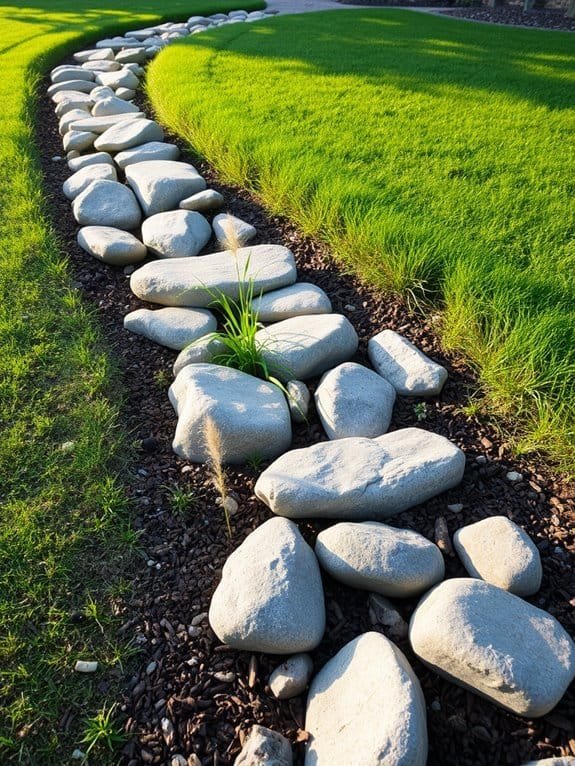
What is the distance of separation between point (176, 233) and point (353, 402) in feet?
5.74

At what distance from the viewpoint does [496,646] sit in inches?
56.7

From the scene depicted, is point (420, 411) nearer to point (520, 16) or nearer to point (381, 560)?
point (381, 560)

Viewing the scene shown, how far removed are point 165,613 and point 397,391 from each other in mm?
1336

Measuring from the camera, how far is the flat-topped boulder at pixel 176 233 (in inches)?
132

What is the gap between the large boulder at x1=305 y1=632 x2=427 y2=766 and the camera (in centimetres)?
129

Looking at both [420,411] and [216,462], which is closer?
[216,462]

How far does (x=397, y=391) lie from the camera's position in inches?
97.7

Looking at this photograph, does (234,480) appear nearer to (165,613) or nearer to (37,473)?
(165,613)

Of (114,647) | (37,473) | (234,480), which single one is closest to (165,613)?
(114,647)

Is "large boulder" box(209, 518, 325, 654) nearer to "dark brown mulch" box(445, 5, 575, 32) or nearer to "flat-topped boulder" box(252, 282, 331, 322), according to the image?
"flat-topped boulder" box(252, 282, 331, 322)

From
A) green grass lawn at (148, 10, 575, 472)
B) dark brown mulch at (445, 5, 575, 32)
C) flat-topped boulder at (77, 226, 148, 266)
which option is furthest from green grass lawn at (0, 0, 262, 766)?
dark brown mulch at (445, 5, 575, 32)

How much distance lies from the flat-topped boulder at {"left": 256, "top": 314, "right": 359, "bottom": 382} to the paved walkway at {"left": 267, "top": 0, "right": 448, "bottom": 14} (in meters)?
11.8

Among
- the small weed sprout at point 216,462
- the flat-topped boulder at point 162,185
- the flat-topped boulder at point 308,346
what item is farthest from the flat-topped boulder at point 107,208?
the small weed sprout at point 216,462

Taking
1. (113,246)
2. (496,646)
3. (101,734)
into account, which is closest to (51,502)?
(101,734)
